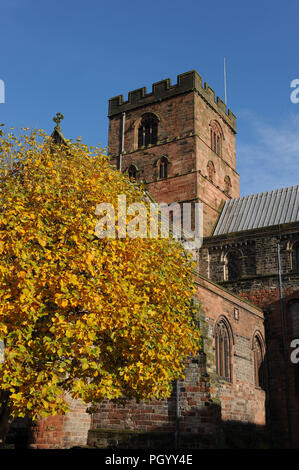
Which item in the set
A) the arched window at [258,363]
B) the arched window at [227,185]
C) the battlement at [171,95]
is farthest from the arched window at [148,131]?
the arched window at [258,363]

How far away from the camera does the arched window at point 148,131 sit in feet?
128

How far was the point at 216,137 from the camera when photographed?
40625 mm

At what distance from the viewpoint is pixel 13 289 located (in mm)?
10523

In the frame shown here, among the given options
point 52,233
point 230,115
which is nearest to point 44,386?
point 52,233

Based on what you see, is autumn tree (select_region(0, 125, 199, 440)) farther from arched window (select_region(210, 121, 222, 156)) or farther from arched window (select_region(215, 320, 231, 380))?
arched window (select_region(210, 121, 222, 156))

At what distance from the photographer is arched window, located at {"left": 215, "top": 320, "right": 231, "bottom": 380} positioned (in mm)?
22109

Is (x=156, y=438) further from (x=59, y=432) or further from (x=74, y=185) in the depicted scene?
(x=74, y=185)

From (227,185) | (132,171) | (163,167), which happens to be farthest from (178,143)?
(227,185)

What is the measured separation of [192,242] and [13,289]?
23.6 metres

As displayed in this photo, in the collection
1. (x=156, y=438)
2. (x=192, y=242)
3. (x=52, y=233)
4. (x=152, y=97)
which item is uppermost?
(x=152, y=97)

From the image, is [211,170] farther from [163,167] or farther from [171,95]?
[171,95]

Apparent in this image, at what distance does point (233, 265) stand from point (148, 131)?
572 inches

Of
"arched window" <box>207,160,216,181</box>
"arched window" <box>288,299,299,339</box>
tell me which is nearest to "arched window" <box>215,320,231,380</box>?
"arched window" <box>288,299,299,339</box>

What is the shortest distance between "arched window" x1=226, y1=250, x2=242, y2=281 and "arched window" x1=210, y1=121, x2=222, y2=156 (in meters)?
11.1
